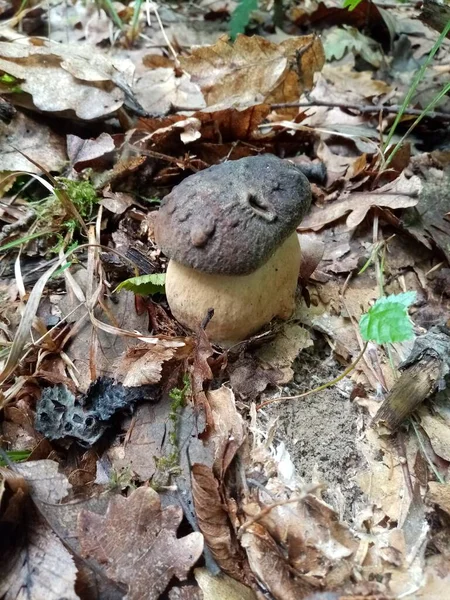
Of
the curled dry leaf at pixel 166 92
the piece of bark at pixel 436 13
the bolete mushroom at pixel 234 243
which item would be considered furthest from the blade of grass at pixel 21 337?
the piece of bark at pixel 436 13

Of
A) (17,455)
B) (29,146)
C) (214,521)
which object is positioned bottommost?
(17,455)

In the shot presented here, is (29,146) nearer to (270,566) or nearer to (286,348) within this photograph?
(286,348)

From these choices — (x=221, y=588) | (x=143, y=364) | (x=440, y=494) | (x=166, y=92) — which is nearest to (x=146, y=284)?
(x=143, y=364)

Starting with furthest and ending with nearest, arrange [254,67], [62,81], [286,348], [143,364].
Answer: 1. [254,67]
2. [62,81]
3. [286,348]
4. [143,364]

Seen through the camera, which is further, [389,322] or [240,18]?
[240,18]

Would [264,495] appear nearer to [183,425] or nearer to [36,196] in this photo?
[183,425]

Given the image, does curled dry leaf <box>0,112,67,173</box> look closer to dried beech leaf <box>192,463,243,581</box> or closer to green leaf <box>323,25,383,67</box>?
dried beech leaf <box>192,463,243,581</box>

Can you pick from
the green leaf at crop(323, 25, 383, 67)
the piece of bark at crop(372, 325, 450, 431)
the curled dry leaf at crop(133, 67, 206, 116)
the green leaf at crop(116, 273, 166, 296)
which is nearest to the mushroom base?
the green leaf at crop(116, 273, 166, 296)
